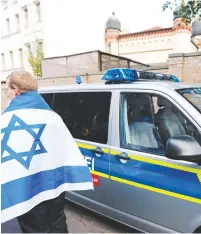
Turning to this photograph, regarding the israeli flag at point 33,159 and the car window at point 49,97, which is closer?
the israeli flag at point 33,159

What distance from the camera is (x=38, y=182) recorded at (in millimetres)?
1911

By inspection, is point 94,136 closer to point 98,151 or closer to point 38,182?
point 98,151

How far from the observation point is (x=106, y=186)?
2727 mm

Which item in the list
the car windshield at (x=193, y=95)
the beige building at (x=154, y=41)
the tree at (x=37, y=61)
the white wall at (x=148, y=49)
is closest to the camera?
the car windshield at (x=193, y=95)

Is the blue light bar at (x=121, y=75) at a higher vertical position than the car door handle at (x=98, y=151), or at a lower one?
higher

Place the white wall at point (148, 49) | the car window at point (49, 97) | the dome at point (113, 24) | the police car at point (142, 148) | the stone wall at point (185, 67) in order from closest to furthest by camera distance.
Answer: the police car at point (142, 148)
the car window at point (49, 97)
the stone wall at point (185, 67)
the white wall at point (148, 49)
the dome at point (113, 24)

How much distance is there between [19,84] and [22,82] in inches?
1.2

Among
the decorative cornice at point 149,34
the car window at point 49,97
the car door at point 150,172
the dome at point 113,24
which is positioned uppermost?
the dome at point 113,24

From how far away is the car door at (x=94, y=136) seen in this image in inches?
108

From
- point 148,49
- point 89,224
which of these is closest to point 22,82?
point 89,224

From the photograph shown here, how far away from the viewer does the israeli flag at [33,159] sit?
178 centimetres

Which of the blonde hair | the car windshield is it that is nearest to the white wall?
the car windshield

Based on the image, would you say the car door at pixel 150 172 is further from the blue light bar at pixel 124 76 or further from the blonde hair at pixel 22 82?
the blonde hair at pixel 22 82

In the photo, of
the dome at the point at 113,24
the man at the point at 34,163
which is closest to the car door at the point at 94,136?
the man at the point at 34,163
